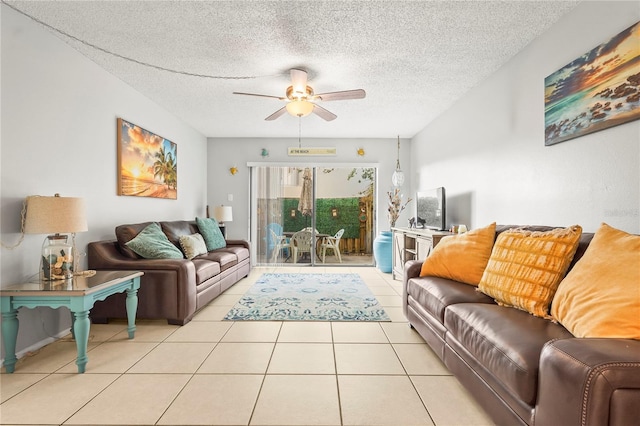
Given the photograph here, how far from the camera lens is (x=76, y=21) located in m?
2.56

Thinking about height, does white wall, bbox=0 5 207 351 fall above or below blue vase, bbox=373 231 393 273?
above

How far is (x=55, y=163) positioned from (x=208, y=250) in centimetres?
238

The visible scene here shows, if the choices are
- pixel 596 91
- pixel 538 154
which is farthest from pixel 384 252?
pixel 596 91

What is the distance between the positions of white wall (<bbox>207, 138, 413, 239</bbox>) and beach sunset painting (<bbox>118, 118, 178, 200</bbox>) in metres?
1.49

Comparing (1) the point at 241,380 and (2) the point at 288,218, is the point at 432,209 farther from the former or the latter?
(1) the point at 241,380

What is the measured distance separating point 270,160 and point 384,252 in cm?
284

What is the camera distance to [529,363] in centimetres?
135

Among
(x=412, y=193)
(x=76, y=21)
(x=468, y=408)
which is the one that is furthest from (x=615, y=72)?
(x=412, y=193)

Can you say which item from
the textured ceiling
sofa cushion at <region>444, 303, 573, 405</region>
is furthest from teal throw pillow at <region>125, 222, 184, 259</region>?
sofa cushion at <region>444, 303, 573, 405</region>

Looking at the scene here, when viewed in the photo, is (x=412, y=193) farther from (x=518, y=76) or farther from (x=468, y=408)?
(x=468, y=408)

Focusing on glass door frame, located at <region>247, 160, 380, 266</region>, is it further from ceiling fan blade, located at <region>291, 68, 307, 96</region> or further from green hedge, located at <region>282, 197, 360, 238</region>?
ceiling fan blade, located at <region>291, 68, 307, 96</region>

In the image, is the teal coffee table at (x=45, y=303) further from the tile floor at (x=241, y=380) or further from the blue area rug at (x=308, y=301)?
the blue area rug at (x=308, y=301)

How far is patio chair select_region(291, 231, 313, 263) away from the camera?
6.64 m

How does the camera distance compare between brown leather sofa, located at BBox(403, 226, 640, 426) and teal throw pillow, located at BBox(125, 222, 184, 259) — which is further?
teal throw pillow, located at BBox(125, 222, 184, 259)
